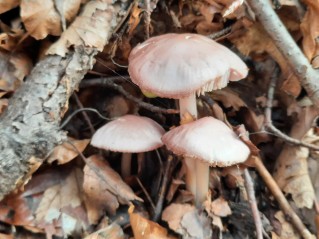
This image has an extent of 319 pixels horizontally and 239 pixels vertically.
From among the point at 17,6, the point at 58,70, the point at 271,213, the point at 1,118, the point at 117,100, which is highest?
the point at 17,6

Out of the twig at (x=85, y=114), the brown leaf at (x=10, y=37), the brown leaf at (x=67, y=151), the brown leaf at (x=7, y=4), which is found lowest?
the brown leaf at (x=67, y=151)

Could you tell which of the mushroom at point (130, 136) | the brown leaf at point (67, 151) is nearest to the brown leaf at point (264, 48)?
the mushroom at point (130, 136)

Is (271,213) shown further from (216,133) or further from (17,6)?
(17,6)

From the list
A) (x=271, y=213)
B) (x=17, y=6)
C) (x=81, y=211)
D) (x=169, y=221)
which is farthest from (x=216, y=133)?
(x=17, y=6)

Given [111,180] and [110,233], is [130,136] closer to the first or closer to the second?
[111,180]

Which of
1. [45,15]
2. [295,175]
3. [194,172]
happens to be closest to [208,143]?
[194,172]

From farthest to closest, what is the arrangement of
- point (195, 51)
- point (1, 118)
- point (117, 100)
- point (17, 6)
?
point (117, 100) < point (17, 6) < point (1, 118) < point (195, 51)

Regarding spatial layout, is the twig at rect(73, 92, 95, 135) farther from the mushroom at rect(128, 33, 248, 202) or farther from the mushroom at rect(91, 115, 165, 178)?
the mushroom at rect(128, 33, 248, 202)

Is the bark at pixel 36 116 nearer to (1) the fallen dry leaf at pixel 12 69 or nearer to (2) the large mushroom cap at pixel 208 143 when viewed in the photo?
(1) the fallen dry leaf at pixel 12 69
